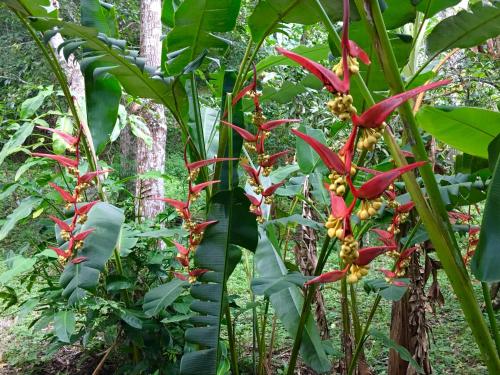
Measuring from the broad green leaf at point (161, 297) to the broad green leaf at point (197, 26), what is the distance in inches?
20.0

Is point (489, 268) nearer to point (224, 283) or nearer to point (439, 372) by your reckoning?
point (224, 283)

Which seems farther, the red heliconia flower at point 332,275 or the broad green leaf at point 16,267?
the broad green leaf at point 16,267

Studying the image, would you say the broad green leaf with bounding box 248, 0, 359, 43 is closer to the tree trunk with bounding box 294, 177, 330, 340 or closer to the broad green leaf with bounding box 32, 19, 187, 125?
the broad green leaf with bounding box 32, 19, 187, 125

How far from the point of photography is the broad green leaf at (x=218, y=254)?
0.84 m

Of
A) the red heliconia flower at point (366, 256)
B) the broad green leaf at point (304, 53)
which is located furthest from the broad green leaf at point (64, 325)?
the red heliconia flower at point (366, 256)

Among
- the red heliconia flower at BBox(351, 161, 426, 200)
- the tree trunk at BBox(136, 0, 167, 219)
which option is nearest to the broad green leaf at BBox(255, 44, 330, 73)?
the red heliconia flower at BBox(351, 161, 426, 200)

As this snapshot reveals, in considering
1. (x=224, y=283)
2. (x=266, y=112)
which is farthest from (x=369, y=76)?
(x=266, y=112)

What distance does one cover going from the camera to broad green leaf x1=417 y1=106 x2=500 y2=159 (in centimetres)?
83

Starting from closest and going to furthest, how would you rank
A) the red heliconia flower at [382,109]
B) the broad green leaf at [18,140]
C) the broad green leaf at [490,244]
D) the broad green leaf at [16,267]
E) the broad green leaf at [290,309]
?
the red heliconia flower at [382,109] → the broad green leaf at [490,244] → the broad green leaf at [290,309] → the broad green leaf at [16,267] → the broad green leaf at [18,140]

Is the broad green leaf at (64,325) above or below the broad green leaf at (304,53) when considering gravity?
below

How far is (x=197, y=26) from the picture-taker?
0.97 m

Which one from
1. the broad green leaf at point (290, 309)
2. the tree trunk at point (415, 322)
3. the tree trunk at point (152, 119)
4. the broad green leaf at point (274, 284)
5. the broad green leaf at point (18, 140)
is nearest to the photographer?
the broad green leaf at point (274, 284)

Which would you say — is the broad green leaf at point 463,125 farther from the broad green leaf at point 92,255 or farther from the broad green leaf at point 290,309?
the broad green leaf at point 92,255

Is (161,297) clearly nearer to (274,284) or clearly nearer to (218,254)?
(218,254)
